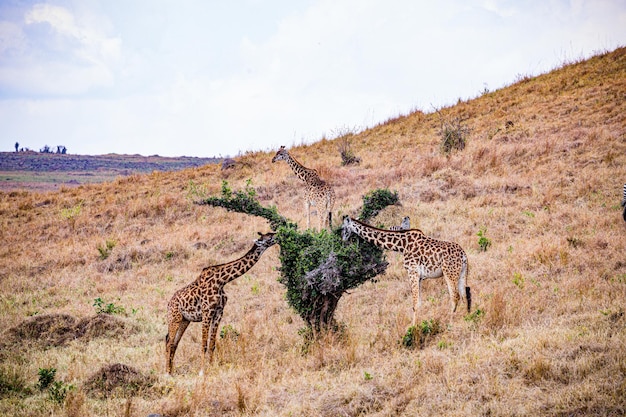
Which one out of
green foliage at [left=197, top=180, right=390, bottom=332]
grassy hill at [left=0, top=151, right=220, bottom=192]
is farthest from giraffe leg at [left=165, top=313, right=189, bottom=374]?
grassy hill at [left=0, top=151, right=220, bottom=192]

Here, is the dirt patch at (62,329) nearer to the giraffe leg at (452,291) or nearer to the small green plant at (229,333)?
the small green plant at (229,333)

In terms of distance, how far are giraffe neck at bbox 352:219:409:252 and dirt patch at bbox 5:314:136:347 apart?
5.48 meters

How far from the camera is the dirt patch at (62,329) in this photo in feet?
37.2

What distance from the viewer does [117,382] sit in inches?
339

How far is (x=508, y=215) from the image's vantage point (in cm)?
→ 1603

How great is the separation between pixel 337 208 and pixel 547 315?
1102cm

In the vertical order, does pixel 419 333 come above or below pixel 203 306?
below

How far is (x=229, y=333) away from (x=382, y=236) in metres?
3.59

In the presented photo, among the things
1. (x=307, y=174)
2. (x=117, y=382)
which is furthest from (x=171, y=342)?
(x=307, y=174)

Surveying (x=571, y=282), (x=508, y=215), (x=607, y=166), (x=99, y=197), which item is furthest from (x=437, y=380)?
(x=99, y=197)

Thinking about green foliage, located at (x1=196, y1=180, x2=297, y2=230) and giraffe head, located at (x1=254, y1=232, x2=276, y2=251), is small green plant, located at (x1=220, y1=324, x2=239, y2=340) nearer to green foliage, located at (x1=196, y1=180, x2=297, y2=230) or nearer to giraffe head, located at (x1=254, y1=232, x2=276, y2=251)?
giraffe head, located at (x1=254, y1=232, x2=276, y2=251)

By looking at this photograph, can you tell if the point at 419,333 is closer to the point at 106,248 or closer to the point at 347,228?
the point at 347,228

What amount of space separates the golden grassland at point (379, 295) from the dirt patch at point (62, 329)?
0.14 ft

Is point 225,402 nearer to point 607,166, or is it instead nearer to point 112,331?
point 112,331
